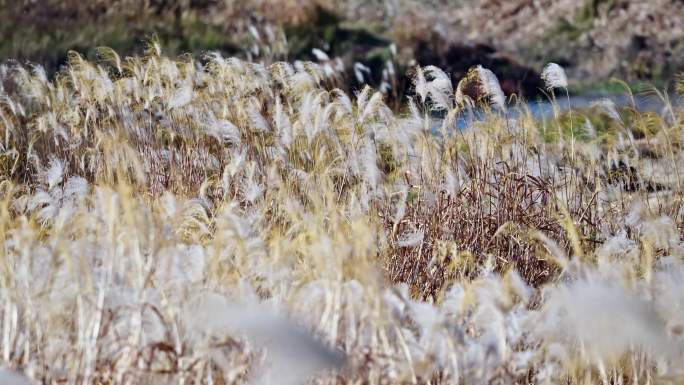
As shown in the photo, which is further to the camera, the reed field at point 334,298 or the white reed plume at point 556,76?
the white reed plume at point 556,76

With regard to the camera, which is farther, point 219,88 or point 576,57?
point 576,57

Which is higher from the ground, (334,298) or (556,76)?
(556,76)

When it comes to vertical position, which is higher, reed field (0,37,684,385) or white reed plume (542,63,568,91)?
white reed plume (542,63,568,91)

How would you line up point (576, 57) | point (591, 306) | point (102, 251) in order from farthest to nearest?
point (576, 57) < point (102, 251) < point (591, 306)

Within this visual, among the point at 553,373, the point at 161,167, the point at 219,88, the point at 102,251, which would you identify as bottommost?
Answer: the point at 553,373

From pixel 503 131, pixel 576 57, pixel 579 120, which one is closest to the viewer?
pixel 503 131

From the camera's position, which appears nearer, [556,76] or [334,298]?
[334,298]

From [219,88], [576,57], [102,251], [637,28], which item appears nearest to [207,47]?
[576,57]

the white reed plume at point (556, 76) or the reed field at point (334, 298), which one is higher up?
the white reed plume at point (556, 76)

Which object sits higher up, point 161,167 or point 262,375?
point 161,167

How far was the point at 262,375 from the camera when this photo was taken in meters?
2.30

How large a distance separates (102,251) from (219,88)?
2.04 meters

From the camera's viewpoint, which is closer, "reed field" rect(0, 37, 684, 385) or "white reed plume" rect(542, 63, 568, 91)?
"reed field" rect(0, 37, 684, 385)

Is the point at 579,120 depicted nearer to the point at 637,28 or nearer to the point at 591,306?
the point at 591,306
